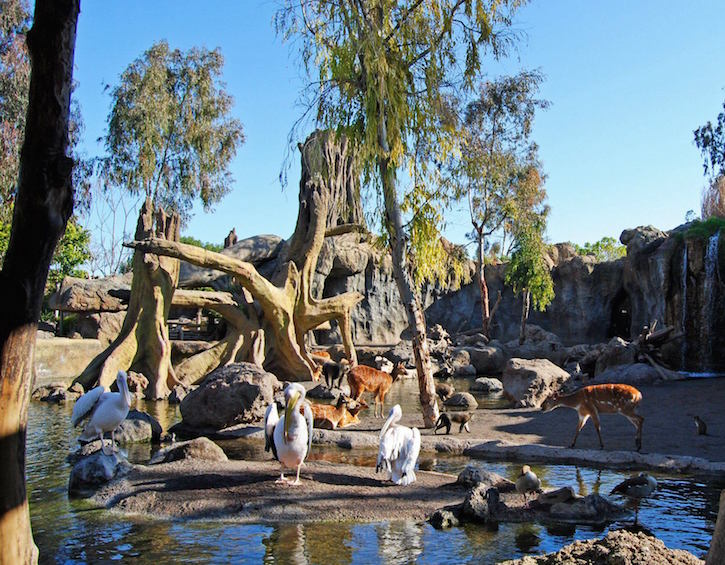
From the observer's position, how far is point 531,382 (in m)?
16.4

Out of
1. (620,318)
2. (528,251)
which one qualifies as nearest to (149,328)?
(528,251)

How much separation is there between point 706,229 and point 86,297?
63.0 ft

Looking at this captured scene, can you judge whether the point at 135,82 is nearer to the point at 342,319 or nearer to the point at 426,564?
the point at 342,319

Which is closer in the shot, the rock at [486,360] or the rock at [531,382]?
the rock at [531,382]

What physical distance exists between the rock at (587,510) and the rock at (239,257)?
22.8m

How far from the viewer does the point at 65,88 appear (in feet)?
14.1

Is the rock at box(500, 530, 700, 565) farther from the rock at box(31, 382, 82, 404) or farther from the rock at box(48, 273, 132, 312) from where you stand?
the rock at box(48, 273, 132, 312)

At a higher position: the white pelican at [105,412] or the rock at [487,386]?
the rock at [487,386]

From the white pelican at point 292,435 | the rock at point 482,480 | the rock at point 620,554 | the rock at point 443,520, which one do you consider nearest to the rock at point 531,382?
the rock at point 482,480

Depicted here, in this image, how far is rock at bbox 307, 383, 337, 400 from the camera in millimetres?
19011

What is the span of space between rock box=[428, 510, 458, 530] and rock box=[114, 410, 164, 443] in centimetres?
645

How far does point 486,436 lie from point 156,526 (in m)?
6.43

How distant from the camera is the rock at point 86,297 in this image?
2309 cm

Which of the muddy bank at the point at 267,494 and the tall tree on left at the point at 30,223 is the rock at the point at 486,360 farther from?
the tall tree on left at the point at 30,223
